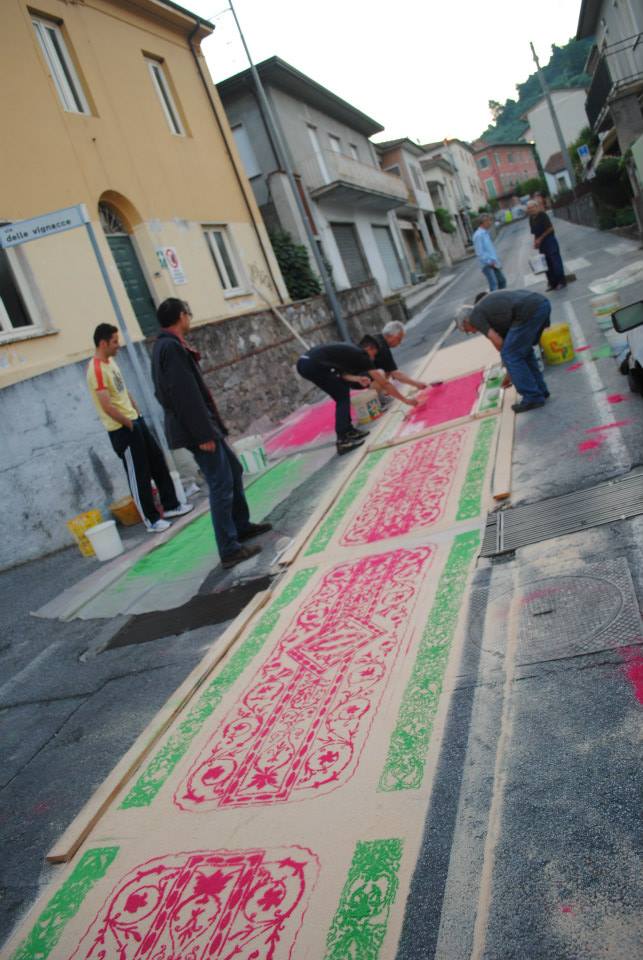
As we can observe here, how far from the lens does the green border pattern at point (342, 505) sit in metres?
4.95

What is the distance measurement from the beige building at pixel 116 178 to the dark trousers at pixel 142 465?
175cm

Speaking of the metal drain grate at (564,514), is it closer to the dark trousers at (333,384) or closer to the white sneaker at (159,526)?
the dark trousers at (333,384)

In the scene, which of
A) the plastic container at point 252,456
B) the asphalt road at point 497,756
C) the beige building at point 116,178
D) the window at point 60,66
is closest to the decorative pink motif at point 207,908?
the asphalt road at point 497,756

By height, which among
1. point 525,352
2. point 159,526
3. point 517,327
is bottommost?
point 159,526

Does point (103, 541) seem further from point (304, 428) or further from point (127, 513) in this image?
point (304, 428)

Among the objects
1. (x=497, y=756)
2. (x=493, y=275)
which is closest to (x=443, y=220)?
(x=493, y=275)

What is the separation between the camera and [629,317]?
14.2ft

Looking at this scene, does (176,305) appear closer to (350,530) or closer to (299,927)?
(350,530)

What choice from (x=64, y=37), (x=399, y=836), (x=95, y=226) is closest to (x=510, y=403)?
(x=399, y=836)

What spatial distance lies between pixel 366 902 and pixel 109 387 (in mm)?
5683

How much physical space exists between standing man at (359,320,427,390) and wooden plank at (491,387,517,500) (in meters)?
1.24

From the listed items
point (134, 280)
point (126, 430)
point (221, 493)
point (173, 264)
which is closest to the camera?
point (221, 493)

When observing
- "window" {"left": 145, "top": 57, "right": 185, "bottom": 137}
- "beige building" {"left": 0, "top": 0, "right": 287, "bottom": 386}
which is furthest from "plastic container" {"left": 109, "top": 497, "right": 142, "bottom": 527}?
"window" {"left": 145, "top": 57, "right": 185, "bottom": 137}

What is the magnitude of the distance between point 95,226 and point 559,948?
10.2 metres
